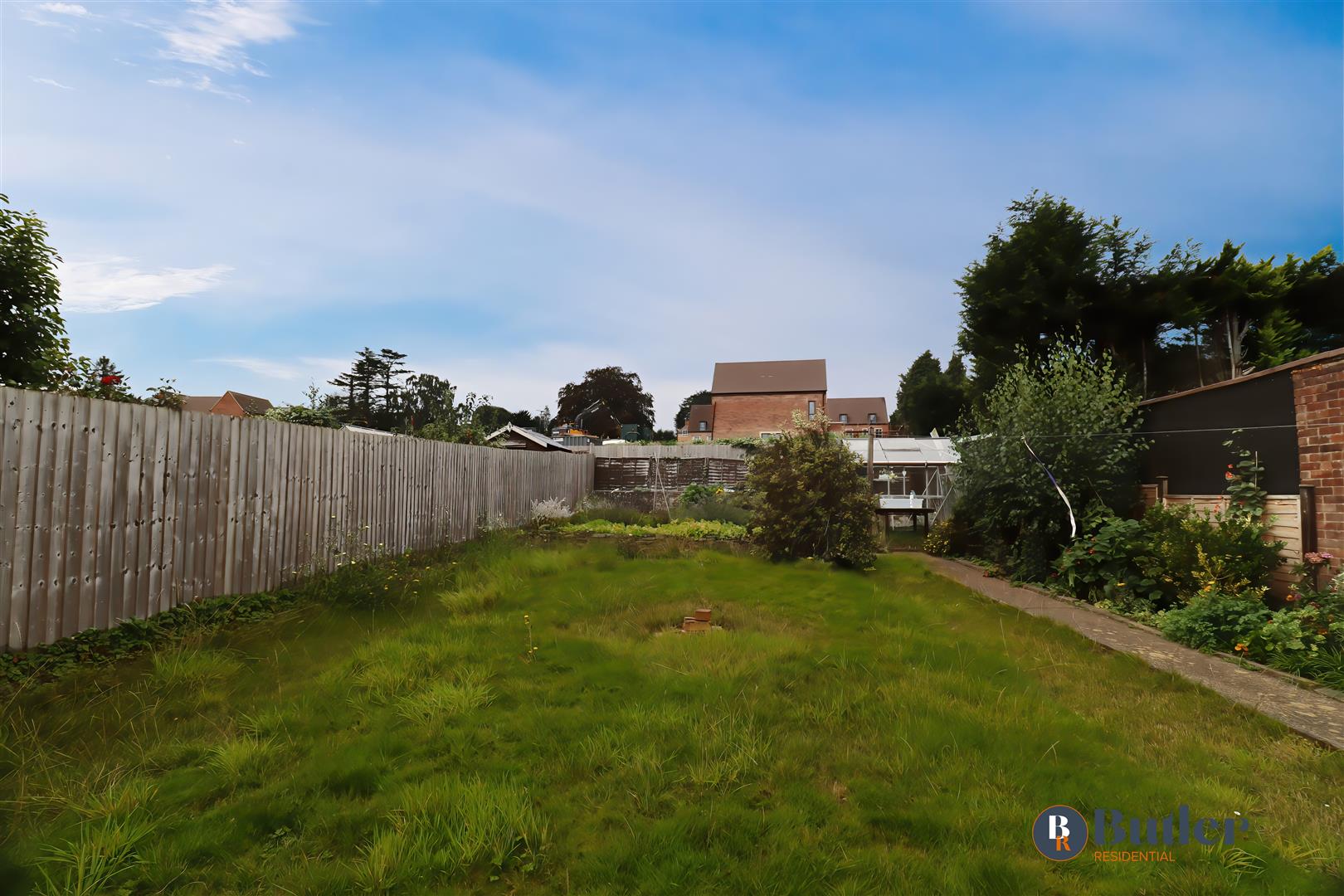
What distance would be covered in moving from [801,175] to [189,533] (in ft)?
29.8

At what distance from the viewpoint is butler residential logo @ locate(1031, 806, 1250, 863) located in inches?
91.8

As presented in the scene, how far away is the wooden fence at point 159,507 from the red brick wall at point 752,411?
124ft

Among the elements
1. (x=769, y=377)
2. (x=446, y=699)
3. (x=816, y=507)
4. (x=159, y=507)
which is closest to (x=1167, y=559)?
(x=816, y=507)

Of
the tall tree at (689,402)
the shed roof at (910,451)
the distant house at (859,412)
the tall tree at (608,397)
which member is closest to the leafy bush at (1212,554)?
the shed roof at (910,451)

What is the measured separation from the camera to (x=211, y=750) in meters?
2.99

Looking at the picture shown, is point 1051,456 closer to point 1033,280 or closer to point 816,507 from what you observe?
point 816,507

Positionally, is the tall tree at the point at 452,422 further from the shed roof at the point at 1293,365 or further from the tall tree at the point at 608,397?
the tall tree at the point at 608,397

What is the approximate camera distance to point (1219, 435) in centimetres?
708

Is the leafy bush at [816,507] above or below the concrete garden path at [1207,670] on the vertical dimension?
above

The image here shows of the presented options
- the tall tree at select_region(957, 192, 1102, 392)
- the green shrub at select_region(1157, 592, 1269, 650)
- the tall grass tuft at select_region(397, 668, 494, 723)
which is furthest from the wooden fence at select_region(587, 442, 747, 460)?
the tall grass tuft at select_region(397, 668, 494, 723)

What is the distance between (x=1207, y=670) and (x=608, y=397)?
50345mm

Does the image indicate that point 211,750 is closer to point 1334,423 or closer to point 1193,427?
point 1334,423

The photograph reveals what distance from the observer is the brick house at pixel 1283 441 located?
18.5 feet

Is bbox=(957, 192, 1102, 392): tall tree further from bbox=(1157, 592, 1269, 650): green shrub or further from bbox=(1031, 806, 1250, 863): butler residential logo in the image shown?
bbox=(1031, 806, 1250, 863): butler residential logo
